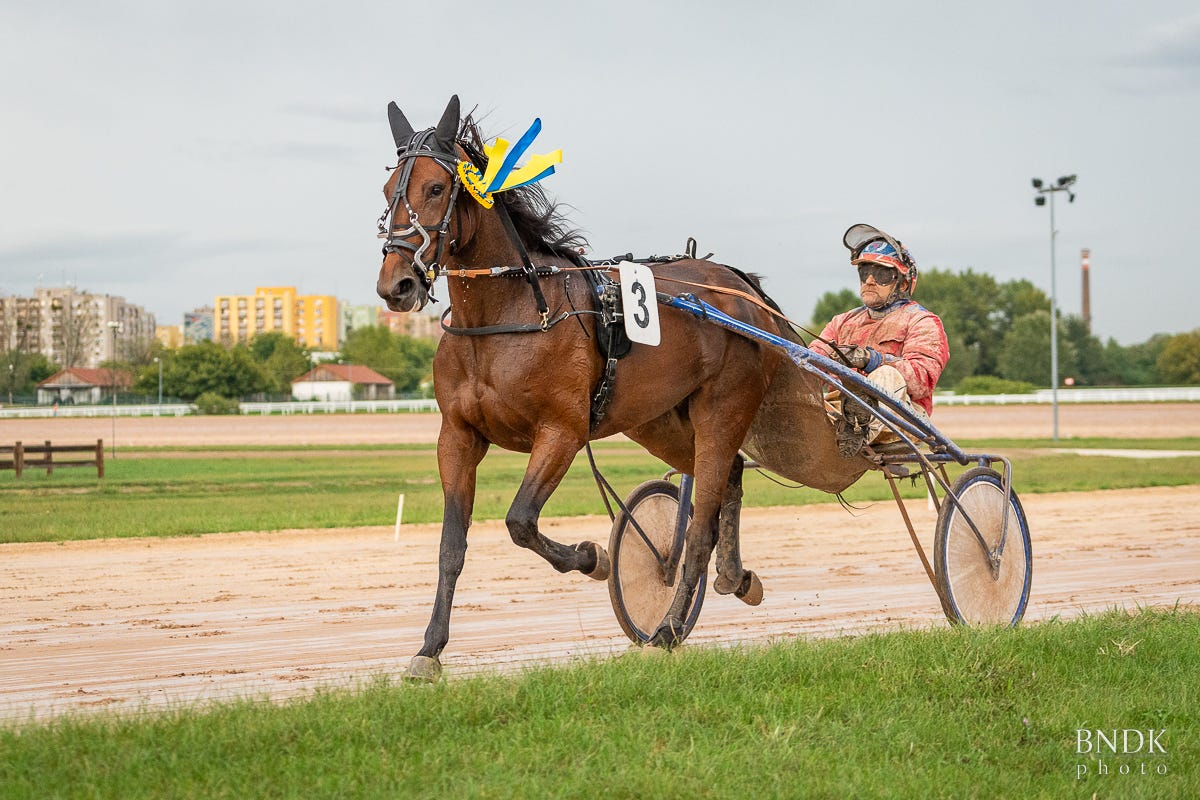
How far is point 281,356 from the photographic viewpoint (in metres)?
82.8

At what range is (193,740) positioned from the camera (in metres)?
3.51

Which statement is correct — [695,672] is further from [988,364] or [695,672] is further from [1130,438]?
[988,364]

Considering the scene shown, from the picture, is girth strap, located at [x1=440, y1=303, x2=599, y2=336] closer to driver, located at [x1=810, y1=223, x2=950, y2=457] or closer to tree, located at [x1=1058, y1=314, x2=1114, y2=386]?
driver, located at [x1=810, y1=223, x2=950, y2=457]

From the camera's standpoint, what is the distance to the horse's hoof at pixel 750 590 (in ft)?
21.0

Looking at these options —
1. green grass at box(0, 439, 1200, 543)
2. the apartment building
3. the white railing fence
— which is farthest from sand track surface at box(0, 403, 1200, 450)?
the apartment building

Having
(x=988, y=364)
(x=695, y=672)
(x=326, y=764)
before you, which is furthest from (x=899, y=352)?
(x=988, y=364)

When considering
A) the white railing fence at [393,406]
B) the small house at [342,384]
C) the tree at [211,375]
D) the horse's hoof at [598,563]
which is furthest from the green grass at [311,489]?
the small house at [342,384]

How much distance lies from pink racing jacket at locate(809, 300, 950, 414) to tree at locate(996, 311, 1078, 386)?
70084mm

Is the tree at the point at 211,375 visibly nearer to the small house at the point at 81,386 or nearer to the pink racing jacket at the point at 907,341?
the small house at the point at 81,386

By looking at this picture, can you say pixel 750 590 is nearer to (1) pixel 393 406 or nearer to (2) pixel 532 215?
(2) pixel 532 215

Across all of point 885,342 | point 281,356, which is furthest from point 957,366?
point 885,342

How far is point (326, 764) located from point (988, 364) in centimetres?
8322

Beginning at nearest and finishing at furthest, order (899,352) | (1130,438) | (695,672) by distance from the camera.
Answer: (695,672) < (899,352) < (1130,438)

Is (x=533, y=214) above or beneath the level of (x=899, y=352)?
above
